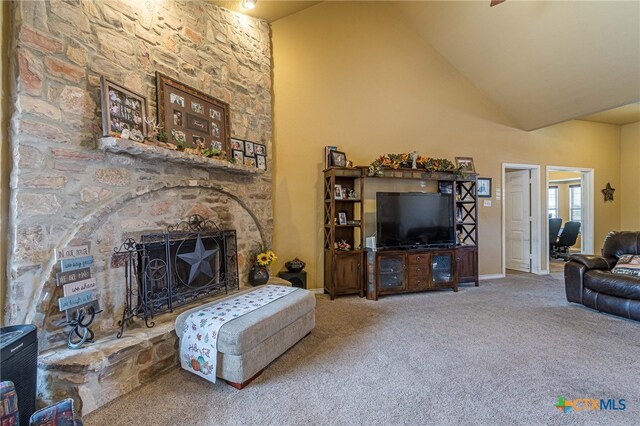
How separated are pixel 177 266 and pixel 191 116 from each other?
1.47 m

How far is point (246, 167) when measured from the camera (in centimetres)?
324

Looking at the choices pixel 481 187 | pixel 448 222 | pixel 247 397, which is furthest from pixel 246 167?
pixel 481 187

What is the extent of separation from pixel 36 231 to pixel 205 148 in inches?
59.8

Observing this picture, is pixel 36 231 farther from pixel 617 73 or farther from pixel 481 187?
pixel 617 73

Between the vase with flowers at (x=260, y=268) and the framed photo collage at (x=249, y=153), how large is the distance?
110 centimetres

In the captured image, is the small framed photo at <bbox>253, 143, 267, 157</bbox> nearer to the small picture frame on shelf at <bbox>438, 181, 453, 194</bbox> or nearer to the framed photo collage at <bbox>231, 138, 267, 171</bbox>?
the framed photo collage at <bbox>231, 138, 267, 171</bbox>

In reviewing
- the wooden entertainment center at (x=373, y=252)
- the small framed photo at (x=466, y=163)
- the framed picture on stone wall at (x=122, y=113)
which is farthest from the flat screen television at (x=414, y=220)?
the framed picture on stone wall at (x=122, y=113)

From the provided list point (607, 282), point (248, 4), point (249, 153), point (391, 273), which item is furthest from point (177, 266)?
point (607, 282)

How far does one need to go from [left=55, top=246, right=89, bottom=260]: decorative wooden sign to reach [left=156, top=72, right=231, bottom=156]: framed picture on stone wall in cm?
109

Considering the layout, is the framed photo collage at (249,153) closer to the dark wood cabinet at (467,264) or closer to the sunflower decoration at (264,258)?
Result: the sunflower decoration at (264,258)

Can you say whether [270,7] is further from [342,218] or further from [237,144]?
[342,218]

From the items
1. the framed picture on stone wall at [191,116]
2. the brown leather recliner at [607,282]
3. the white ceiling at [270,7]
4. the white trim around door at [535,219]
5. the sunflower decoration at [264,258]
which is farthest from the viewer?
the white trim around door at [535,219]

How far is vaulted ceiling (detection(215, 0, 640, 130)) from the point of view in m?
3.49

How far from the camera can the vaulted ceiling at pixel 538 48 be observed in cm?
349
